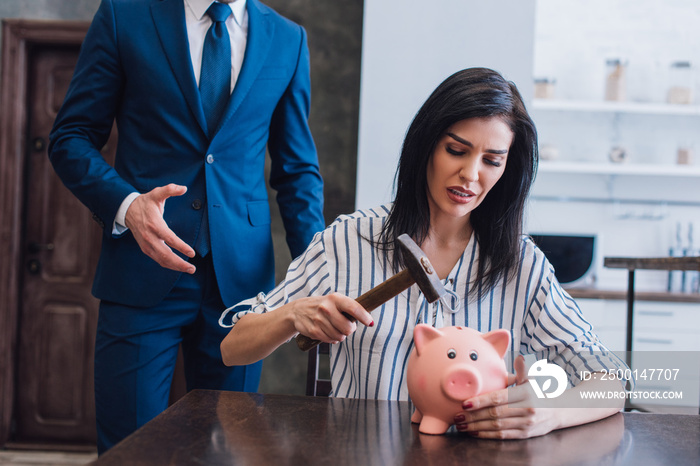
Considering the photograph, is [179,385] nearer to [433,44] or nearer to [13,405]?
[13,405]

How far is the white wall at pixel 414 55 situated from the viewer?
270cm

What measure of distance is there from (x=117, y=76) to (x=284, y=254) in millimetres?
1904

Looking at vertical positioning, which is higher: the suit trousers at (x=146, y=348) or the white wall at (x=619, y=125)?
the white wall at (x=619, y=125)

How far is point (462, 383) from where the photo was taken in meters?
0.85

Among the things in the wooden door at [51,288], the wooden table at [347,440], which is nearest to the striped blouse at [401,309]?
the wooden table at [347,440]

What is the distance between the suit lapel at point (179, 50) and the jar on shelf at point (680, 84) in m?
3.77

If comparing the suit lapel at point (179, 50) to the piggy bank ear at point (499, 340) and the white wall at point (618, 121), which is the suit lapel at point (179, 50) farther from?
the white wall at point (618, 121)

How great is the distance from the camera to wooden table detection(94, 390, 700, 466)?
739mm

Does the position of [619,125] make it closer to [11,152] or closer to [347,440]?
[11,152]

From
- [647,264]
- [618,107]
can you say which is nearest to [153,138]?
[647,264]

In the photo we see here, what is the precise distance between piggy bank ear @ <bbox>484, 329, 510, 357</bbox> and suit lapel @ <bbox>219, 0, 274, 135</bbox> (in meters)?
0.92

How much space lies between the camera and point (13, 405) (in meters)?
3.40

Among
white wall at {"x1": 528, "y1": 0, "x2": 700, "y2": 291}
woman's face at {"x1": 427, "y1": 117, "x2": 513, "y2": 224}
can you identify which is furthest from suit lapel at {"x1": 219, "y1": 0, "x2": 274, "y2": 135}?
white wall at {"x1": 528, "y1": 0, "x2": 700, "y2": 291}

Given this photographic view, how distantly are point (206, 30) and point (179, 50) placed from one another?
11cm
